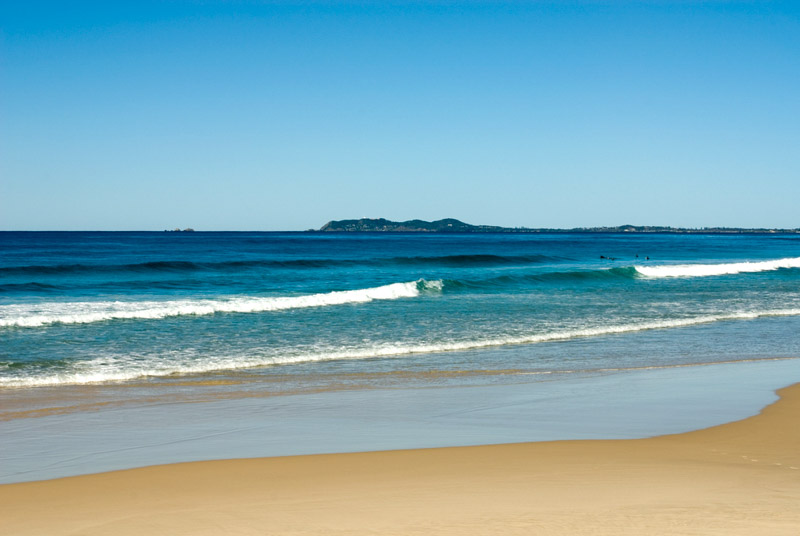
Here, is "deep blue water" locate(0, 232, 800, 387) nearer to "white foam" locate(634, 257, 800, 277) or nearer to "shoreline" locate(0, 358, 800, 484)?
"shoreline" locate(0, 358, 800, 484)

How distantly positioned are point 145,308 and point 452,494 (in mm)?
17776

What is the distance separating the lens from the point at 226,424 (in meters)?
8.33

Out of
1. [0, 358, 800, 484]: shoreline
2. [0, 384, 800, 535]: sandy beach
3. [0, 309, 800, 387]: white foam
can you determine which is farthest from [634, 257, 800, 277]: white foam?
[0, 384, 800, 535]: sandy beach

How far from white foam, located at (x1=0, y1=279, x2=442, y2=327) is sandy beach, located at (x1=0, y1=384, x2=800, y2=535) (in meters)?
13.8

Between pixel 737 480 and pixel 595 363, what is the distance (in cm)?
→ 707

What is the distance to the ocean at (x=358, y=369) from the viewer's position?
→ 7812 mm

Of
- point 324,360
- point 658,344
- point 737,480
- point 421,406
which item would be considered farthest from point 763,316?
point 737,480

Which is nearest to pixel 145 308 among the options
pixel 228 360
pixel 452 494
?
pixel 228 360

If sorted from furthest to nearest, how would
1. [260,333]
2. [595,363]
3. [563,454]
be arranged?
[260,333] < [595,363] < [563,454]

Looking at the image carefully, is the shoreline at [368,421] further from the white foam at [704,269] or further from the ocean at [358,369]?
the white foam at [704,269]

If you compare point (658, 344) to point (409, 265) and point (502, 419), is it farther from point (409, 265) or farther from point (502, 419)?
point (409, 265)

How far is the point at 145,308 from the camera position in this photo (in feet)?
70.7

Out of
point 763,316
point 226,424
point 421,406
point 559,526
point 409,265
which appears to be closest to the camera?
point 559,526

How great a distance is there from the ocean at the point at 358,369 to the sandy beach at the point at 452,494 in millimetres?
605
